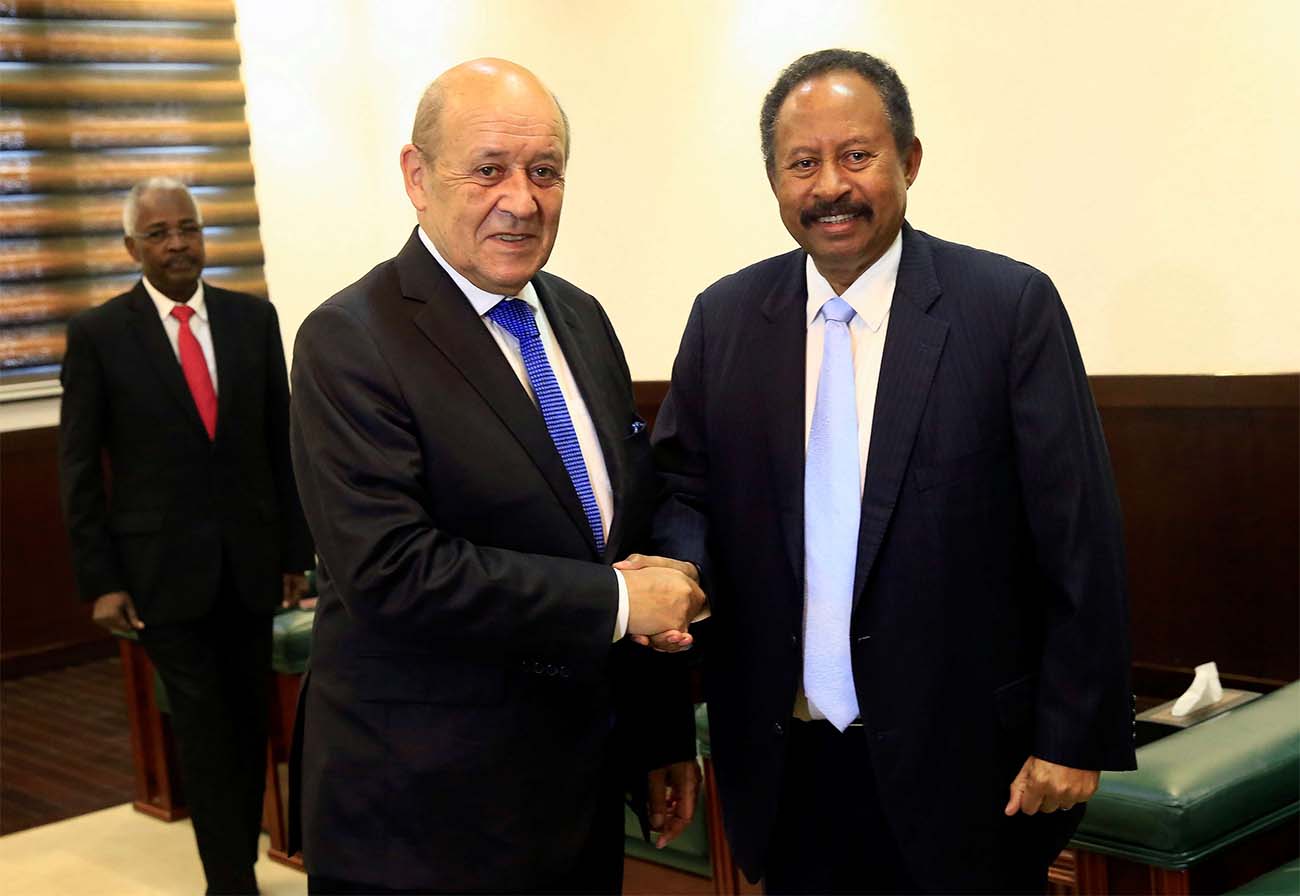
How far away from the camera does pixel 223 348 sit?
3.95 m

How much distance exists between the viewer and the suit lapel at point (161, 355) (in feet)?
12.7

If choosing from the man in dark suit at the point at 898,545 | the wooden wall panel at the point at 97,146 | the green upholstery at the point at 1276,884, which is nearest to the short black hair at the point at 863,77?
the man in dark suit at the point at 898,545

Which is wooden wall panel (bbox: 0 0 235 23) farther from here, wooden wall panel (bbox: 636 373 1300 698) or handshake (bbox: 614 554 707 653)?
handshake (bbox: 614 554 707 653)

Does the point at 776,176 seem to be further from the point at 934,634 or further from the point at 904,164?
the point at 934,634

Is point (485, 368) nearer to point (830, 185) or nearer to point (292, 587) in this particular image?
point (830, 185)

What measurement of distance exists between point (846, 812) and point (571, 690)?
44cm

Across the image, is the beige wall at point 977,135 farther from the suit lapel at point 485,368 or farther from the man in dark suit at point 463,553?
the suit lapel at point 485,368

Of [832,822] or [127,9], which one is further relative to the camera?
[127,9]

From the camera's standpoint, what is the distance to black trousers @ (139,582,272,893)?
3877 millimetres

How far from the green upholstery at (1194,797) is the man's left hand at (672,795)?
2.28ft

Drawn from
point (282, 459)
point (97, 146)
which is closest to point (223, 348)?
point (282, 459)

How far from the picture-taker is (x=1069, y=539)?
1912mm

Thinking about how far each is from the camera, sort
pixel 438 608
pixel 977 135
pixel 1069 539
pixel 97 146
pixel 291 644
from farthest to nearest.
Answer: pixel 97 146
pixel 977 135
pixel 291 644
pixel 1069 539
pixel 438 608

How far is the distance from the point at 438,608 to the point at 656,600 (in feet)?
0.96
